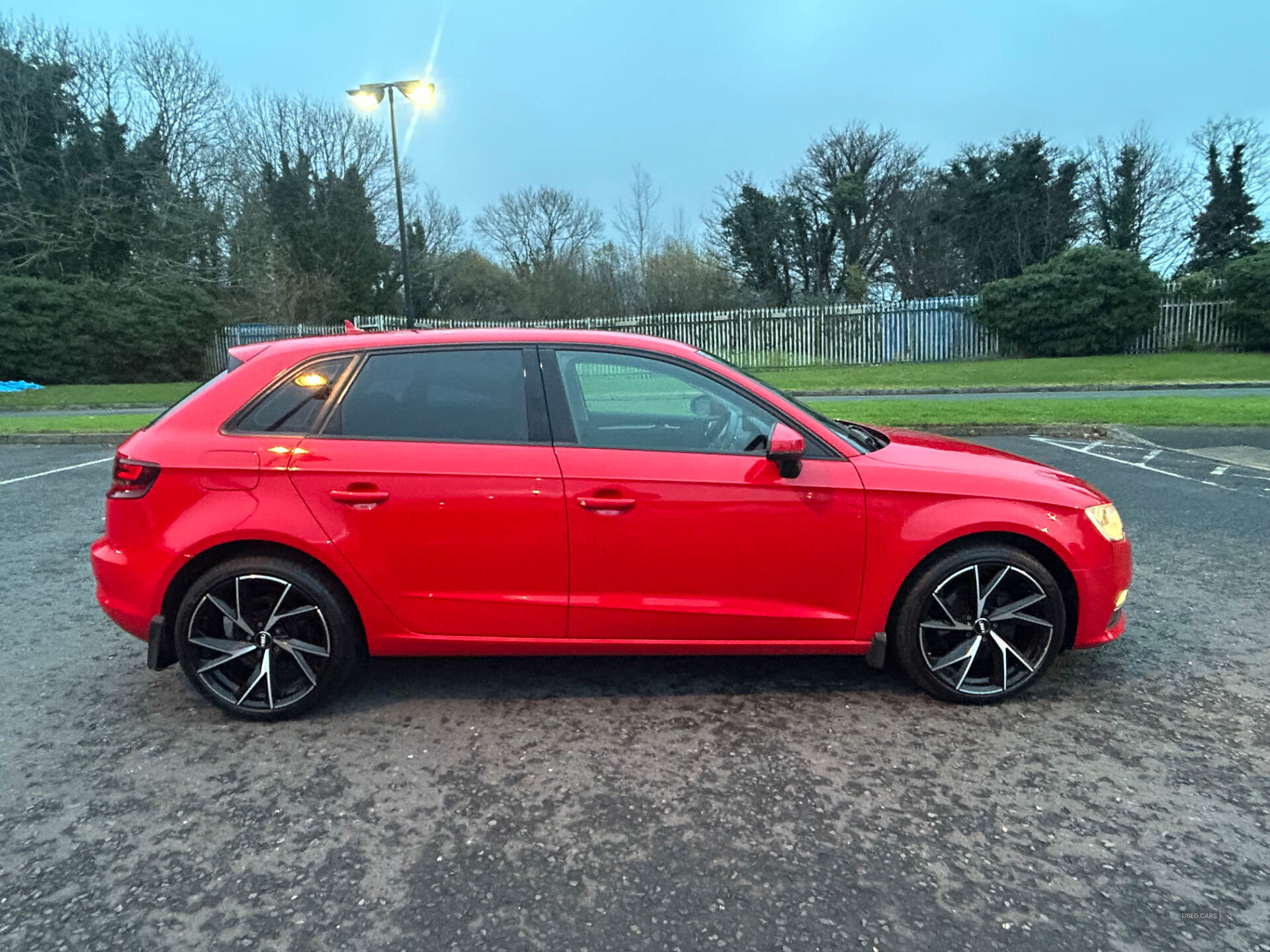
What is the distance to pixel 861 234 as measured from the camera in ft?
130

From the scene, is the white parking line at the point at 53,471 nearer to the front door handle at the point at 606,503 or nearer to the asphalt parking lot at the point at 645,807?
the asphalt parking lot at the point at 645,807

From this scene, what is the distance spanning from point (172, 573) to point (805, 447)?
8.81ft

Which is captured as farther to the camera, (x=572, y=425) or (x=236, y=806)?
(x=572, y=425)

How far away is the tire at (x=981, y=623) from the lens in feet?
11.5

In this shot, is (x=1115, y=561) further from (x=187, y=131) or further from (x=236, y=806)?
(x=187, y=131)

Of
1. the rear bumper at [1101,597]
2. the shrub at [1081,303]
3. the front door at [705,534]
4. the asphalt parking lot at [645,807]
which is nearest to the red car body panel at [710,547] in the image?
the front door at [705,534]

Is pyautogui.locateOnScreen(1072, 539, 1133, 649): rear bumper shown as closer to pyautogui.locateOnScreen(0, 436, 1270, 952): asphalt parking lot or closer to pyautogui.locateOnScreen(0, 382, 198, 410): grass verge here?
pyautogui.locateOnScreen(0, 436, 1270, 952): asphalt parking lot

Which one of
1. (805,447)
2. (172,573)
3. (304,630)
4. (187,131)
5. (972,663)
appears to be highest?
(187,131)

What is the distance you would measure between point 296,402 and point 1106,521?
355 cm

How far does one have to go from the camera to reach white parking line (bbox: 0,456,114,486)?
9.42 m

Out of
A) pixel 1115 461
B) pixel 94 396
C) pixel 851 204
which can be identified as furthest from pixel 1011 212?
pixel 94 396

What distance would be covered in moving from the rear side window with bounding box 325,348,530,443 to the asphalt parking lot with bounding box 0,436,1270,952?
1218mm

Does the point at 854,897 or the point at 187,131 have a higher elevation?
the point at 187,131

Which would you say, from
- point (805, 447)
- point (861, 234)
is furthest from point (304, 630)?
point (861, 234)
